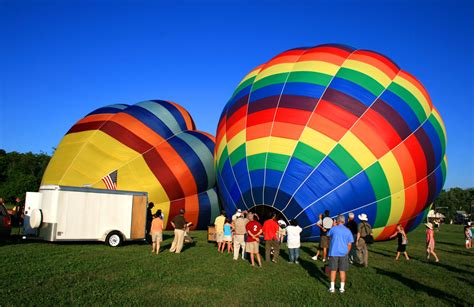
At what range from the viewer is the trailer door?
11.8m

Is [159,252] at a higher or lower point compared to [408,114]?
lower

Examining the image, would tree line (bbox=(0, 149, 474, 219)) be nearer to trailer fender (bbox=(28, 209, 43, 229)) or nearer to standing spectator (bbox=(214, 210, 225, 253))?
trailer fender (bbox=(28, 209, 43, 229))

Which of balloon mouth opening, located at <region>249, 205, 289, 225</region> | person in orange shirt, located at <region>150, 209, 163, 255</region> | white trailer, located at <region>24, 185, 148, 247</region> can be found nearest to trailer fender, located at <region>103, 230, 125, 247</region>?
white trailer, located at <region>24, 185, 148, 247</region>

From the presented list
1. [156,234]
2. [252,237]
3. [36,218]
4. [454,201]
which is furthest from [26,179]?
[454,201]

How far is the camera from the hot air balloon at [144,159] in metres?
14.4

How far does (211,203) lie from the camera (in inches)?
648

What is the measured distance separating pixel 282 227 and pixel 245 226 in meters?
1.52

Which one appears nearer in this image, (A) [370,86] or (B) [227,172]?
(A) [370,86]

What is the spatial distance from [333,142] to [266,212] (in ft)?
8.39

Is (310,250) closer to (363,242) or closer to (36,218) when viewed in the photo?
(363,242)

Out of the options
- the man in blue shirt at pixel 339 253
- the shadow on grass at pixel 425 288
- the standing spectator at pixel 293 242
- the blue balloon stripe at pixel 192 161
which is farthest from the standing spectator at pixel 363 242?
the blue balloon stripe at pixel 192 161

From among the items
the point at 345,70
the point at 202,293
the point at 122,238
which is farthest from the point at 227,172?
the point at 202,293

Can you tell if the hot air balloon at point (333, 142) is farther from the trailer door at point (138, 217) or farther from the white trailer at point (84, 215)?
the white trailer at point (84, 215)

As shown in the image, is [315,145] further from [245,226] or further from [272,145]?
[245,226]
